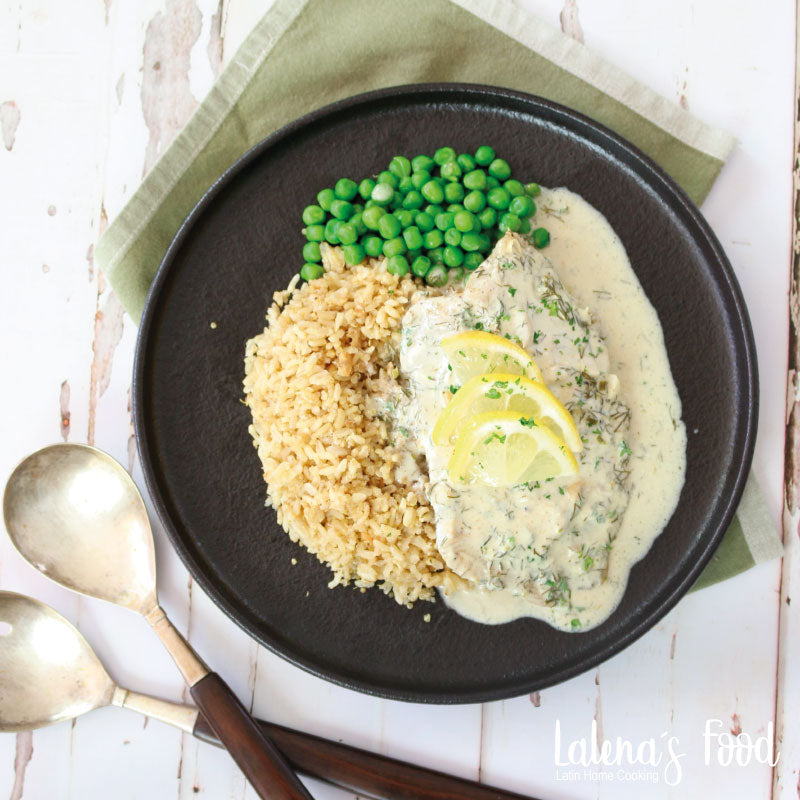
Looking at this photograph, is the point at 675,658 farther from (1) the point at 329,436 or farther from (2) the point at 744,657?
(1) the point at 329,436

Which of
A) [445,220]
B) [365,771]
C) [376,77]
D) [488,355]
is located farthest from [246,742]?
[376,77]

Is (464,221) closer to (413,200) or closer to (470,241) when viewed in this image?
(470,241)

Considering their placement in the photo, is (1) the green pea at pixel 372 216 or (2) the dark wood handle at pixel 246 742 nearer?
(2) the dark wood handle at pixel 246 742

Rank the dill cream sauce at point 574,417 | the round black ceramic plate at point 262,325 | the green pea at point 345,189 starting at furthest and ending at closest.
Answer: the green pea at point 345,189 < the round black ceramic plate at point 262,325 < the dill cream sauce at point 574,417

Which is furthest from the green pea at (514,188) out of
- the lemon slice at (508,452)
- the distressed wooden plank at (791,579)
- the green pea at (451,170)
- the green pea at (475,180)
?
the distressed wooden plank at (791,579)

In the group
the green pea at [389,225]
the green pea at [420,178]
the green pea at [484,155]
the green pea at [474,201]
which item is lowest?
the green pea at [389,225]

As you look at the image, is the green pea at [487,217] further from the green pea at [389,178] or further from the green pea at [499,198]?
the green pea at [389,178]

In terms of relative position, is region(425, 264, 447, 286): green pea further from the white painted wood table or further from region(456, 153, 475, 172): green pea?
the white painted wood table
